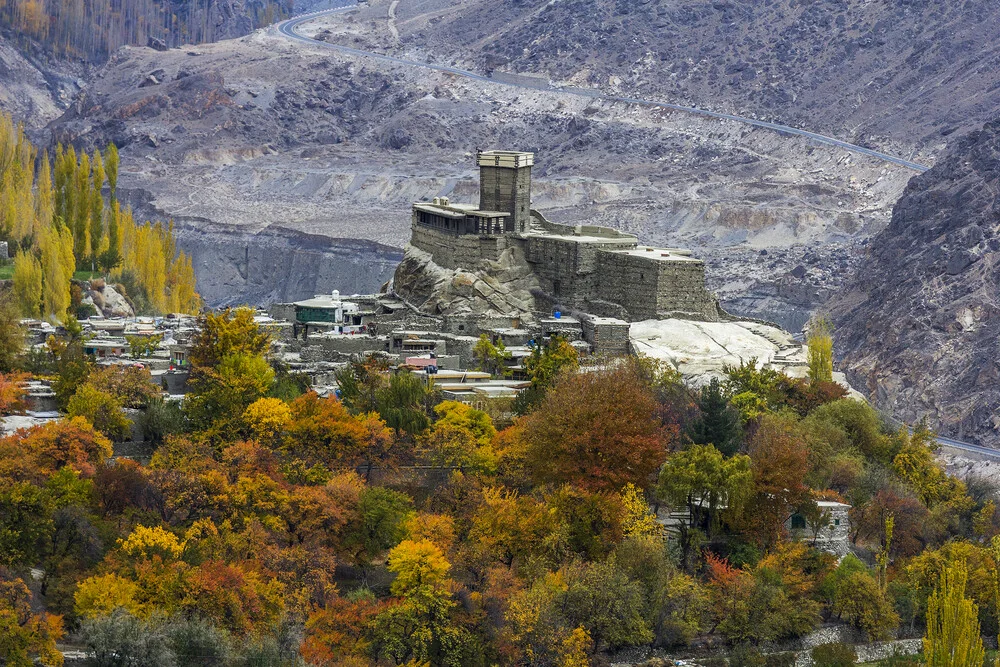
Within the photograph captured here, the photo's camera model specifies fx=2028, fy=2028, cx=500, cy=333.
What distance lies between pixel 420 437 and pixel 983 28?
478 feet

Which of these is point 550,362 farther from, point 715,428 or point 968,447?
point 968,447

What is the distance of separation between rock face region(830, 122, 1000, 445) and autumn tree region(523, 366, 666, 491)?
55.4 m

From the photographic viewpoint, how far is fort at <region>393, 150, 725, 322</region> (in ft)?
250

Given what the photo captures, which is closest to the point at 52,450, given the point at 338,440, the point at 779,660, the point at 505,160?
the point at 338,440

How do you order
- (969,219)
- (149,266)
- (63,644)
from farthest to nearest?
(969,219) < (149,266) < (63,644)

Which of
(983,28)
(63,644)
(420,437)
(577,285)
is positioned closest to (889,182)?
(983,28)

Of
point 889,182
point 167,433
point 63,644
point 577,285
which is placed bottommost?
point 63,644

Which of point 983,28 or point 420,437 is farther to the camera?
point 983,28

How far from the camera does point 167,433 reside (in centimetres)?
6100

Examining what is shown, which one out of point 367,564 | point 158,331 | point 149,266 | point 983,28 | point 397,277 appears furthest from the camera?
point 983,28

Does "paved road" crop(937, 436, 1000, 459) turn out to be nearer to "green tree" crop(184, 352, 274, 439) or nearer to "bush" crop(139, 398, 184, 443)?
"green tree" crop(184, 352, 274, 439)

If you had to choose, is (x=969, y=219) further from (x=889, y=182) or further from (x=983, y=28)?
(x=983, y=28)

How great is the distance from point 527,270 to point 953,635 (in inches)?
1166

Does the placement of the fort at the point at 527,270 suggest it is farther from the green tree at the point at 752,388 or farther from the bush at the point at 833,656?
the bush at the point at 833,656
